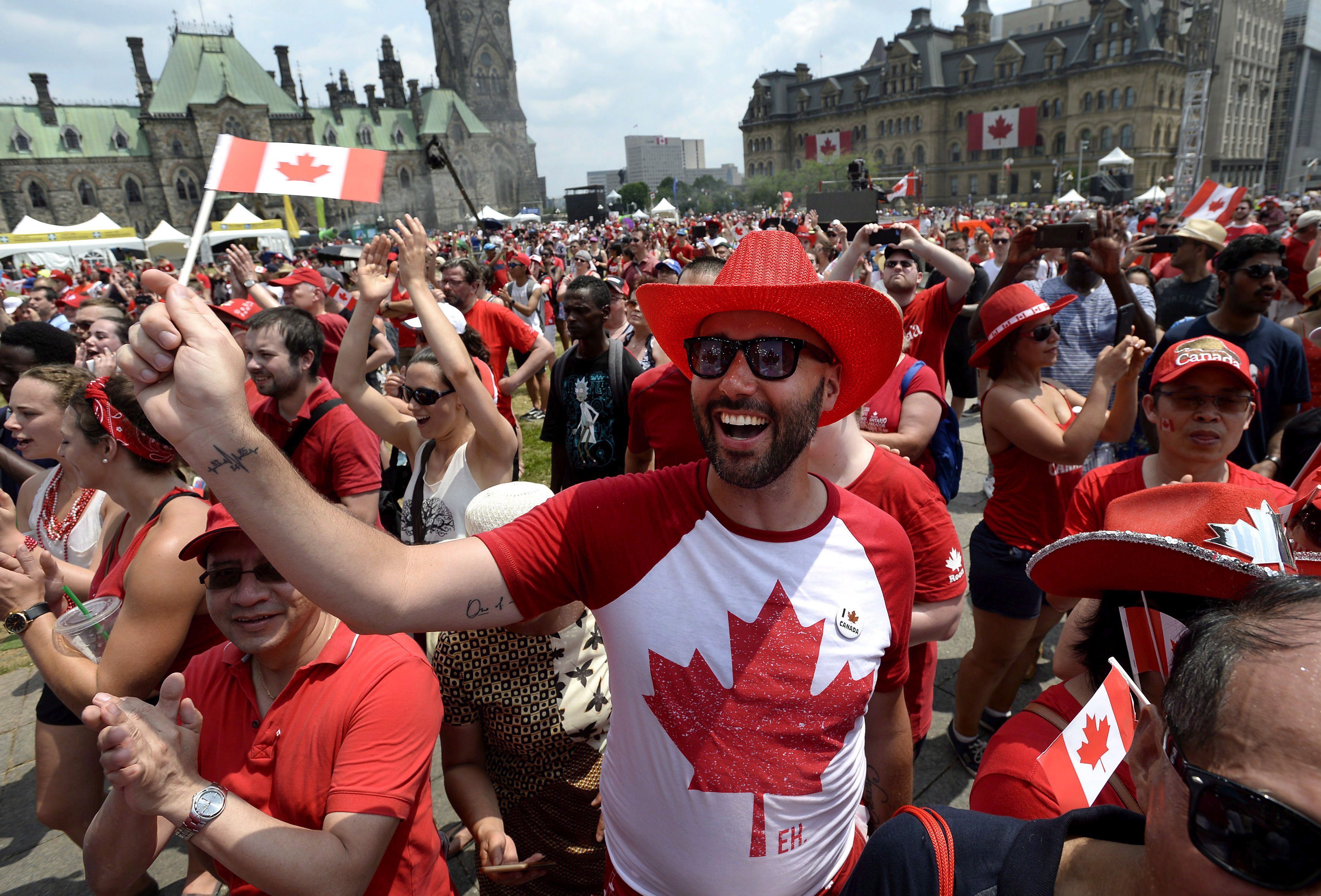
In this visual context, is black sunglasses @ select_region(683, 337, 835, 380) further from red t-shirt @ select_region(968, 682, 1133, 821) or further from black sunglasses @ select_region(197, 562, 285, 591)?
black sunglasses @ select_region(197, 562, 285, 591)

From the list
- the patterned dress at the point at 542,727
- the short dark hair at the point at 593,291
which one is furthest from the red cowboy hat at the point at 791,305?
the short dark hair at the point at 593,291

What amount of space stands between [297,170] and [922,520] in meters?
2.99

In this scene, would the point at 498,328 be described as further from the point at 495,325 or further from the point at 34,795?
the point at 34,795

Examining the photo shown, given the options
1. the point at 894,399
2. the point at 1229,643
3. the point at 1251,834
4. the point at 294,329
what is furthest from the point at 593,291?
the point at 1251,834

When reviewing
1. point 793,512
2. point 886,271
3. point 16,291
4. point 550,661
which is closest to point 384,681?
point 550,661

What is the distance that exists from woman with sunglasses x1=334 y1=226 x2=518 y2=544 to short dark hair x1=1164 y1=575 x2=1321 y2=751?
8.03ft

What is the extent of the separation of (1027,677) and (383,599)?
12.3 ft

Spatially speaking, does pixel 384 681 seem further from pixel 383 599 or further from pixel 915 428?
pixel 915 428

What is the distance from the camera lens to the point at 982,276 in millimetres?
5797

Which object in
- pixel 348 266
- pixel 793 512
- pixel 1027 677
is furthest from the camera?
pixel 348 266

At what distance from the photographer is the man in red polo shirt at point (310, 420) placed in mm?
3307

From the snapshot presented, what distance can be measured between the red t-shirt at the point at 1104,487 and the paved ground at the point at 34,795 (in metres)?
1.35

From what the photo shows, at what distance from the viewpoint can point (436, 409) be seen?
314 centimetres

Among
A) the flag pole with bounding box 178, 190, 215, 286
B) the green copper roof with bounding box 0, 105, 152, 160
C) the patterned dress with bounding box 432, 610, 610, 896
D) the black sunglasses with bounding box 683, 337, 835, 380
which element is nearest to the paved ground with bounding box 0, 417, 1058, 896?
the patterned dress with bounding box 432, 610, 610, 896
